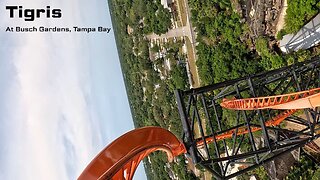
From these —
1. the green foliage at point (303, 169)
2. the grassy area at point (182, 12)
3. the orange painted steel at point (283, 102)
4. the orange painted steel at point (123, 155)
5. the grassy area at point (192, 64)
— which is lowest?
the green foliage at point (303, 169)

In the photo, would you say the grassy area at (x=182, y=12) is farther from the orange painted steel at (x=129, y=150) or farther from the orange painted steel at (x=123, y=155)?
the orange painted steel at (x=123, y=155)

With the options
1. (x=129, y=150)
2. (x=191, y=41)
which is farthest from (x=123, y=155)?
(x=191, y=41)

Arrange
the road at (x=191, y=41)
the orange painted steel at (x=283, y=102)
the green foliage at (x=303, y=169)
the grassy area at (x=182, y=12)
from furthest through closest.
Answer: the grassy area at (x=182, y=12)
the road at (x=191, y=41)
the green foliage at (x=303, y=169)
the orange painted steel at (x=283, y=102)

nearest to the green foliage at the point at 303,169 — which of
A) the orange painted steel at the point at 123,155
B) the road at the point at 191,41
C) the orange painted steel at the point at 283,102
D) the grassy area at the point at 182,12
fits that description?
the orange painted steel at the point at 283,102

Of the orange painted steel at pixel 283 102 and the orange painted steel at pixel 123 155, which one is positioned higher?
the orange painted steel at pixel 283 102

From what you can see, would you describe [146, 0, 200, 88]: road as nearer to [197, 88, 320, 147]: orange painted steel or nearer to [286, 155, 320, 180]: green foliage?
[286, 155, 320, 180]: green foliage

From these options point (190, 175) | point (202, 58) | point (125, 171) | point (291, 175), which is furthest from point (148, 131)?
point (190, 175)

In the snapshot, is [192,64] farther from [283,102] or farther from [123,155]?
[123,155]

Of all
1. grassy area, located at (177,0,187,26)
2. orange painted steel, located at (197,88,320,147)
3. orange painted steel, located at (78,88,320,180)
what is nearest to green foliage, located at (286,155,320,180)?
orange painted steel, located at (197,88,320,147)
